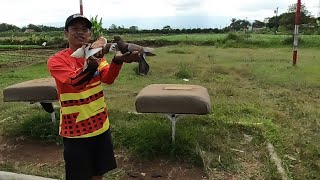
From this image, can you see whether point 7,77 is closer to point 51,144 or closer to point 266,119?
A: point 51,144

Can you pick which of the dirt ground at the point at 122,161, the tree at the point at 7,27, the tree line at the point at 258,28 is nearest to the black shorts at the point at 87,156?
the dirt ground at the point at 122,161

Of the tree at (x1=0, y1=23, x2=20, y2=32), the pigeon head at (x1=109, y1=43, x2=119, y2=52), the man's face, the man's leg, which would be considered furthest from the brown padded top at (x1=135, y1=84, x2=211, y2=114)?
the tree at (x1=0, y1=23, x2=20, y2=32)

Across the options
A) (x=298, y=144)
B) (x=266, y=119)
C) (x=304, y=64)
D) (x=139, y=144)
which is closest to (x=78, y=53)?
(x=139, y=144)

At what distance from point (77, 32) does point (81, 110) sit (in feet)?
1.79

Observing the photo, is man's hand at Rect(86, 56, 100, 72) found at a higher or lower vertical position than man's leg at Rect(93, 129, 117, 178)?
higher

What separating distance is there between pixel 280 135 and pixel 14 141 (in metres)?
3.40

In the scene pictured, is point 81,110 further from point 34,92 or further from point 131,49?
point 34,92

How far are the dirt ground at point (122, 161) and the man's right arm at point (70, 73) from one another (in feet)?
5.59

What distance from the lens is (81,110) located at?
9.29 ft

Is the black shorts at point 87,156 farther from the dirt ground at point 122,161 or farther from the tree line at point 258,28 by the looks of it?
the tree line at point 258,28

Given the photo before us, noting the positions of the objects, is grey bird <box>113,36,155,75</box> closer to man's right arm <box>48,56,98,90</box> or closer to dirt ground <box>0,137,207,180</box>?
man's right arm <box>48,56,98,90</box>

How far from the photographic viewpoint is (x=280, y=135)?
5.08 meters

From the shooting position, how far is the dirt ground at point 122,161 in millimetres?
4070

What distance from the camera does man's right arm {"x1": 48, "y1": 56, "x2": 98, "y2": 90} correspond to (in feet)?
7.99
